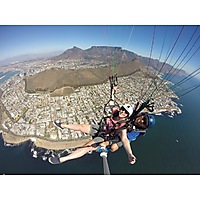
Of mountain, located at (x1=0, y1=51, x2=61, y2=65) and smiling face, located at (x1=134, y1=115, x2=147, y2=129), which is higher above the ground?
smiling face, located at (x1=134, y1=115, x2=147, y2=129)

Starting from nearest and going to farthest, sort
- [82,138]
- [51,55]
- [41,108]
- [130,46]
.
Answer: [82,138] < [41,108] < [130,46] < [51,55]

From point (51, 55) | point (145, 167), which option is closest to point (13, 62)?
point (51, 55)

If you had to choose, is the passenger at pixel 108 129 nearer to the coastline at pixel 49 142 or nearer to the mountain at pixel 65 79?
the coastline at pixel 49 142

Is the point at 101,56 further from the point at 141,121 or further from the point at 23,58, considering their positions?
the point at 141,121

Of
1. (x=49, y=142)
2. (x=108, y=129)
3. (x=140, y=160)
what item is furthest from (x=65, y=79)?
(x=108, y=129)

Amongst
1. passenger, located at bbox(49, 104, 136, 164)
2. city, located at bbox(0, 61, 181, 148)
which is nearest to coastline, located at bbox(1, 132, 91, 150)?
city, located at bbox(0, 61, 181, 148)

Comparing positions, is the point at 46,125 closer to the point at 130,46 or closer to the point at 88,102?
the point at 88,102

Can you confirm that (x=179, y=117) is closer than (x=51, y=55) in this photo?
Yes

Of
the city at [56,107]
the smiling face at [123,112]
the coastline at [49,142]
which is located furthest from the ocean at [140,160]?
the smiling face at [123,112]

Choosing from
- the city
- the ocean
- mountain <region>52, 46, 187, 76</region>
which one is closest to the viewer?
the ocean

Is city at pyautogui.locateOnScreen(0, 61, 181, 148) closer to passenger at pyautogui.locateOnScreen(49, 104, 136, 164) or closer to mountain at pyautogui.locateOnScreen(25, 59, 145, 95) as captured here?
mountain at pyautogui.locateOnScreen(25, 59, 145, 95)
